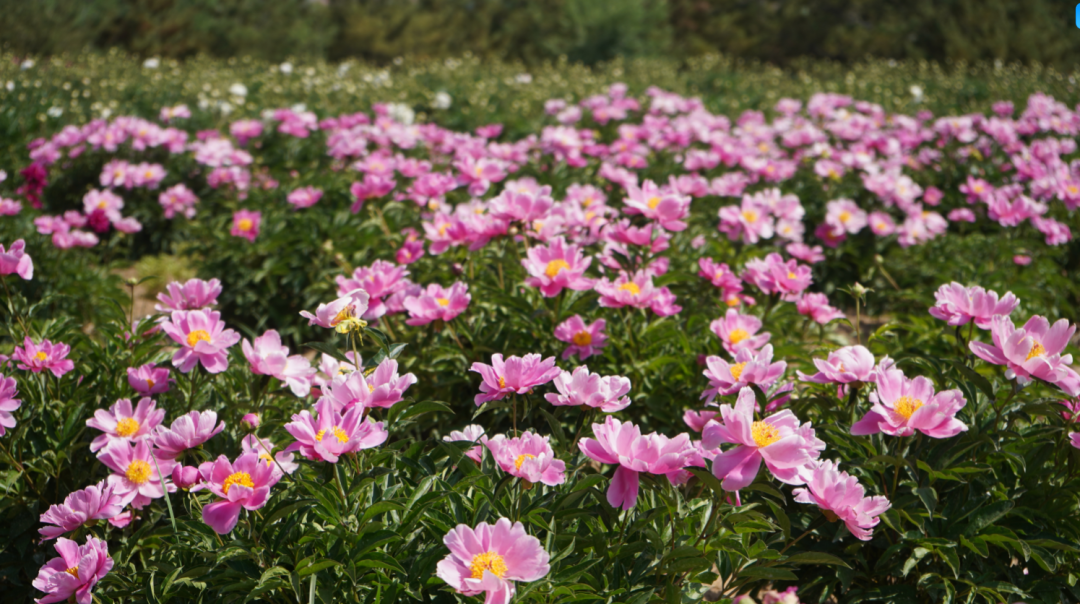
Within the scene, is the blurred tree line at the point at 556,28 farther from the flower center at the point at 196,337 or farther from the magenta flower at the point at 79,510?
the magenta flower at the point at 79,510

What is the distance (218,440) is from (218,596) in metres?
0.60

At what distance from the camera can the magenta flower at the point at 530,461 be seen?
4.18ft

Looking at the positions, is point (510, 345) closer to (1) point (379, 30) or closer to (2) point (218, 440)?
(2) point (218, 440)

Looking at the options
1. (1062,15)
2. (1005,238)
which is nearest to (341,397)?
(1005,238)

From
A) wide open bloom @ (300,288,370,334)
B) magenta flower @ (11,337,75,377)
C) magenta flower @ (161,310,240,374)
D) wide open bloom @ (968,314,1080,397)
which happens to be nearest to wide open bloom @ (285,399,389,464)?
wide open bloom @ (300,288,370,334)

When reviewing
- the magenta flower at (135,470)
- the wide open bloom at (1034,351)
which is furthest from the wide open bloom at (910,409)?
the magenta flower at (135,470)

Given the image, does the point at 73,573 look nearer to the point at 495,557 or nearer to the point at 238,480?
the point at 238,480

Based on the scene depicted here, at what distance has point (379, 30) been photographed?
74.7 ft

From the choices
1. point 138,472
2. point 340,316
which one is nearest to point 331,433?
point 340,316

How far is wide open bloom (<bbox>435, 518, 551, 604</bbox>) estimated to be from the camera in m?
1.07

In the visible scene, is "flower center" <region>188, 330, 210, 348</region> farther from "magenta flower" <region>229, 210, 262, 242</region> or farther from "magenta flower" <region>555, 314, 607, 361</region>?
"magenta flower" <region>229, 210, 262, 242</region>

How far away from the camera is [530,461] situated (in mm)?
1269

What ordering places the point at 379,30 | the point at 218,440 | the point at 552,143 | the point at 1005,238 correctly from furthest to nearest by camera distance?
1. the point at 379,30
2. the point at 552,143
3. the point at 1005,238
4. the point at 218,440

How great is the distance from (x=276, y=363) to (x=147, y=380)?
0.40 meters
